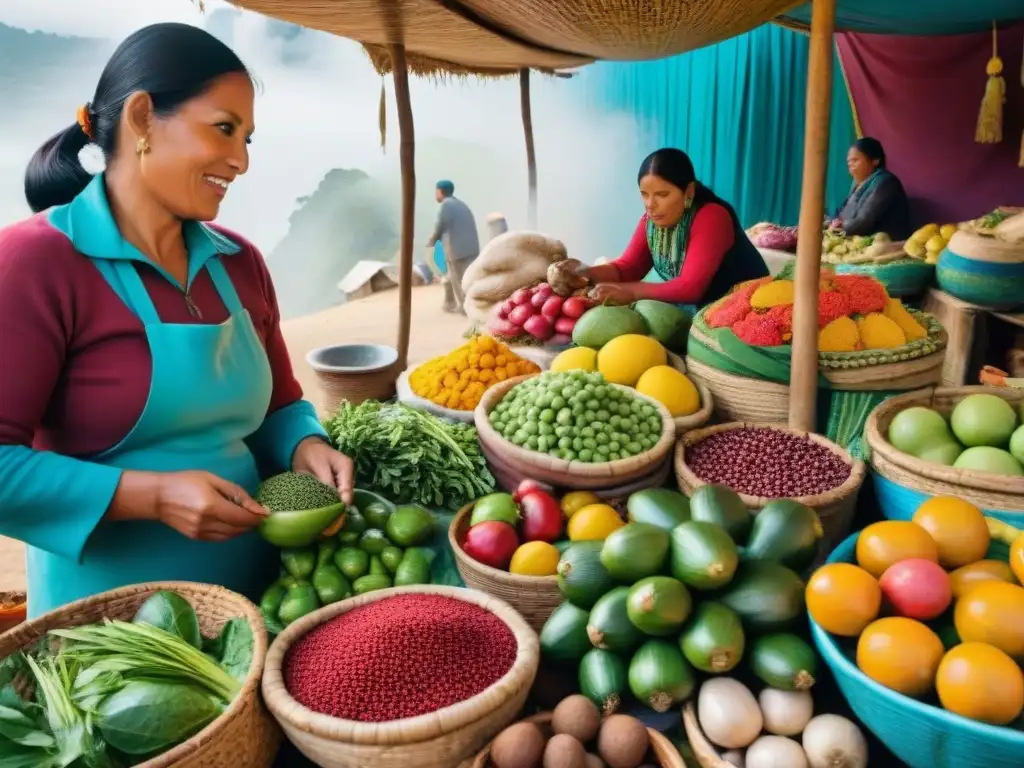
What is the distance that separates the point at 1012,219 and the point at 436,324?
7.65 m

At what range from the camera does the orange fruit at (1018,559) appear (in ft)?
4.13

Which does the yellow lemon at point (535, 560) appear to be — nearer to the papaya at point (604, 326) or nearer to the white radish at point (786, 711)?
the white radish at point (786, 711)

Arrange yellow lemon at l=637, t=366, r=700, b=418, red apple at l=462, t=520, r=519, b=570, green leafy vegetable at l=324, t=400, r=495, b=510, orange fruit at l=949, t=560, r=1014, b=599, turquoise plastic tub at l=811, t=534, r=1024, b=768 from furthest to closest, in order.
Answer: yellow lemon at l=637, t=366, r=700, b=418, green leafy vegetable at l=324, t=400, r=495, b=510, red apple at l=462, t=520, r=519, b=570, orange fruit at l=949, t=560, r=1014, b=599, turquoise plastic tub at l=811, t=534, r=1024, b=768

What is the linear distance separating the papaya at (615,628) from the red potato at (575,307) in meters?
1.73

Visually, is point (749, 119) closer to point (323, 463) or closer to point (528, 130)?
point (528, 130)

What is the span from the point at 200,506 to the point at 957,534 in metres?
1.41

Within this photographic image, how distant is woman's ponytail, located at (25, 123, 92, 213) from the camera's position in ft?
5.33

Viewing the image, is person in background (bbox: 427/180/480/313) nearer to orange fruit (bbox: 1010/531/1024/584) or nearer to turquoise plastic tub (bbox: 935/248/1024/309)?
turquoise plastic tub (bbox: 935/248/1024/309)

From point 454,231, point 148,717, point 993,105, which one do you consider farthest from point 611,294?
point 454,231

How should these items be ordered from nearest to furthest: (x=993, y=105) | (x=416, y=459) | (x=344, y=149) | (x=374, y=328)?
(x=416, y=459)
(x=993, y=105)
(x=374, y=328)
(x=344, y=149)

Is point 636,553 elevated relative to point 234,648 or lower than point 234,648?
elevated

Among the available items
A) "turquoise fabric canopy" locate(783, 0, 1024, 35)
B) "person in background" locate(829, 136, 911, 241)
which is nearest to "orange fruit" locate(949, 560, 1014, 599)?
"turquoise fabric canopy" locate(783, 0, 1024, 35)

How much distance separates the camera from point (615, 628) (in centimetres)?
134

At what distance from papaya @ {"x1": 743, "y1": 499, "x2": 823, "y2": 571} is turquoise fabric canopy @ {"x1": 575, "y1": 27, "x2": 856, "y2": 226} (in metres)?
8.08
